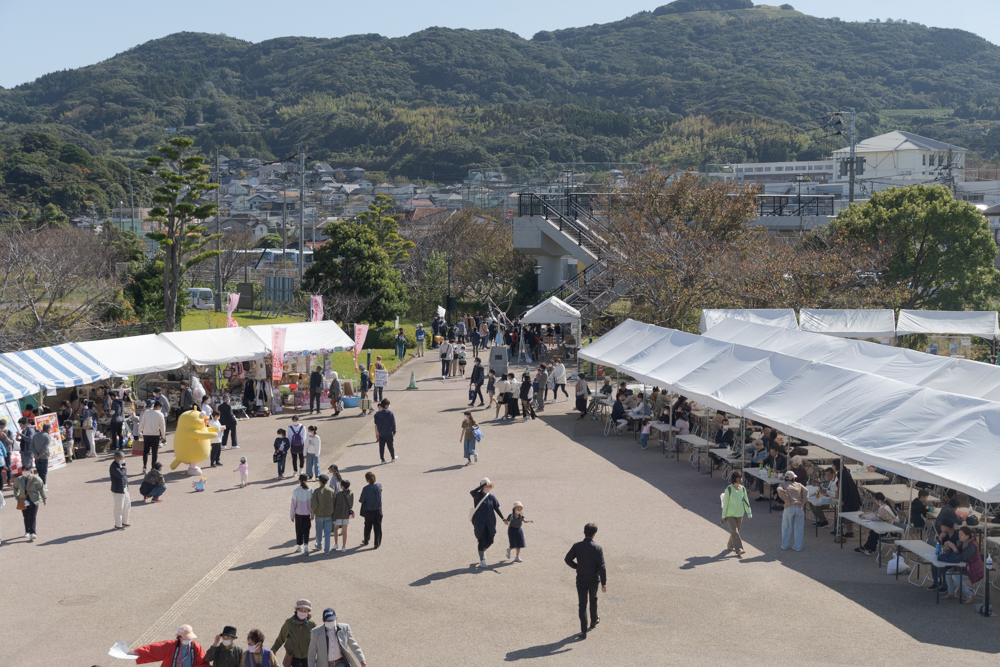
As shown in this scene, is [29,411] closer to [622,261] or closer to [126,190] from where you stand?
[622,261]

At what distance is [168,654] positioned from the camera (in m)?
7.62

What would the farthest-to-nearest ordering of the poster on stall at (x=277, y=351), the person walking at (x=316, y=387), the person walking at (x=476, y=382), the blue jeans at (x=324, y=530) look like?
the person walking at (x=476, y=382)
the person walking at (x=316, y=387)
the poster on stall at (x=277, y=351)
the blue jeans at (x=324, y=530)

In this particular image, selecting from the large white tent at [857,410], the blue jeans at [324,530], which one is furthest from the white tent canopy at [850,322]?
the blue jeans at [324,530]

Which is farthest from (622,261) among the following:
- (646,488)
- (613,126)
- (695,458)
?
(613,126)

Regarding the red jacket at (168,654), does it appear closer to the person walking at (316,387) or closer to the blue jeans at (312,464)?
the blue jeans at (312,464)

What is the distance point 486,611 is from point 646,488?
6.20 m

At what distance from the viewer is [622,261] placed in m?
33.2

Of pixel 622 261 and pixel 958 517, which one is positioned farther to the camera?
pixel 622 261

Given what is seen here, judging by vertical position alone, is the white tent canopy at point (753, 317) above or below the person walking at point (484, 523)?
above

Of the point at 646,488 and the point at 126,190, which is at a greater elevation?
the point at 126,190

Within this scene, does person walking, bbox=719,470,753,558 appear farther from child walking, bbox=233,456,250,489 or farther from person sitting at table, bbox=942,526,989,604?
child walking, bbox=233,456,250,489

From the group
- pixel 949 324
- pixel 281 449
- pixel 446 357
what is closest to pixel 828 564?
pixel 281 449

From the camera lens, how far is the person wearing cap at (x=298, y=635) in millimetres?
7859

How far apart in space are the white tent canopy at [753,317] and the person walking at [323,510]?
1593 centimetres
